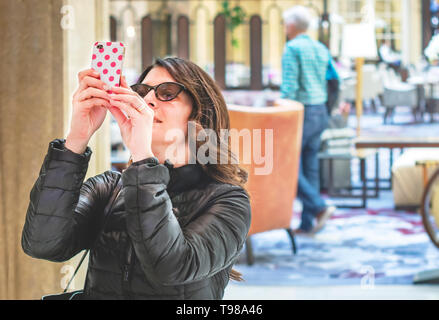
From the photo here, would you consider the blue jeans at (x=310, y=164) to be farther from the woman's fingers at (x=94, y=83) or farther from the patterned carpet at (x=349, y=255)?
the woman's fingers at (x=94, y=83)

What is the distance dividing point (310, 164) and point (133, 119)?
3.88 m

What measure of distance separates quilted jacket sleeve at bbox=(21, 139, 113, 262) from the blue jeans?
141 inches

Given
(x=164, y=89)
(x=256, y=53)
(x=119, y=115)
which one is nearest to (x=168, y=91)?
(x=164, y=89)

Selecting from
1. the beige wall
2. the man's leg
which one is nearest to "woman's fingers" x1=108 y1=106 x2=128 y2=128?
the beige wall

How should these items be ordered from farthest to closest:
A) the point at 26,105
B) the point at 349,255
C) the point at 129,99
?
1. the point at 349,255
2. the point at 26,105
3. the point at 129,99

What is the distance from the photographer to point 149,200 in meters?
1.22

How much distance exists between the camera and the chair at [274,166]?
3895 millimetres

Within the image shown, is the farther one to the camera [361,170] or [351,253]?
[361,170]

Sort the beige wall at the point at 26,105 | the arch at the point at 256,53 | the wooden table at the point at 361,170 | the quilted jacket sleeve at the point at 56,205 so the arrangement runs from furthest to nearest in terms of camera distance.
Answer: the arch at the point at 256,53 → the wooden table at the point at 361,170 → the beige wall at the point at 26,105 → the quilted jacket sleeve at the point at 56,205

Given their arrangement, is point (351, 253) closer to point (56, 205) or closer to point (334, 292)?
point (334, 292)

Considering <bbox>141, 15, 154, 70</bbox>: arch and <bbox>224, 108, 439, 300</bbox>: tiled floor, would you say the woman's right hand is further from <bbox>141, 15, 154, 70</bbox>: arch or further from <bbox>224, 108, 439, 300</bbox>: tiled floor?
<bbox>141, 15, 154, 70</bbox>: arch

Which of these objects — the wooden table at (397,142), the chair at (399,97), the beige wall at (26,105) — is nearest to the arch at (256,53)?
the wooden table at (397,142)

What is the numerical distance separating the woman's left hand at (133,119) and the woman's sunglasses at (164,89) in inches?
6.6
